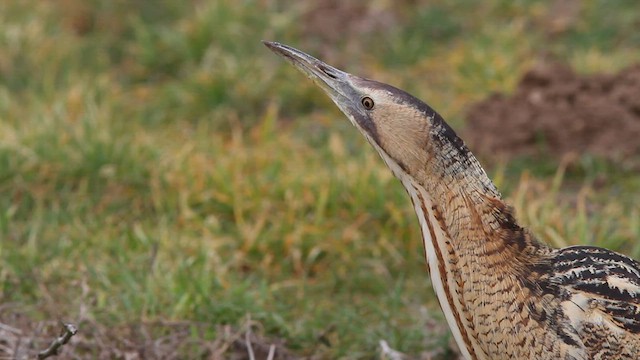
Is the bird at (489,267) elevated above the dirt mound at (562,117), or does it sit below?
below

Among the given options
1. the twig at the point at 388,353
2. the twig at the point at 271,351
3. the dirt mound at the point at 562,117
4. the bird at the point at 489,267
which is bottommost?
the twig at the point at 271,351

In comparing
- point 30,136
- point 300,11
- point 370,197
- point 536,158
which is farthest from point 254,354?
point 300,11

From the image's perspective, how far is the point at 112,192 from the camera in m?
6.58

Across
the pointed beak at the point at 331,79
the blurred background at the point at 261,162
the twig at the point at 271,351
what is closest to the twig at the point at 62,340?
the blurred background at the point at 261,162

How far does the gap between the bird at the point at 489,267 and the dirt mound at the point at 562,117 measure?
3289 millimetres

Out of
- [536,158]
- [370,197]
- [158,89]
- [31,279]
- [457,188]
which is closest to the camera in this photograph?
[457,188]

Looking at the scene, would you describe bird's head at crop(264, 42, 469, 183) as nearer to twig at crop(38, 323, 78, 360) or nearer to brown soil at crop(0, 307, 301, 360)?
twig at crop(38, 323, 78, 360)

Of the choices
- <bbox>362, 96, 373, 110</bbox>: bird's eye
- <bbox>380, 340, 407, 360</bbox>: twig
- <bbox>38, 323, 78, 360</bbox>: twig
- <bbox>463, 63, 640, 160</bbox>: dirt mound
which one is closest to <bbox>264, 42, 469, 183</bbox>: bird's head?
<bbox>362, 96, 373, 110</bbox>: bird's eye

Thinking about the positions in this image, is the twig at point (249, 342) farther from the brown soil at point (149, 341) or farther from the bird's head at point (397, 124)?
the bird's head at point (397, 124)

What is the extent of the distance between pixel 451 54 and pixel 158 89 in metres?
2.00

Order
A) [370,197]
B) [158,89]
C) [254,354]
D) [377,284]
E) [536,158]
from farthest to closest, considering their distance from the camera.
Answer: [158,89]
[536,158]
[370,197]
[377,284]
[254,354]

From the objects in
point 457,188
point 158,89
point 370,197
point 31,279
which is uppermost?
point 158,89

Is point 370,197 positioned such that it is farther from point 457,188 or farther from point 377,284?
point 457,188

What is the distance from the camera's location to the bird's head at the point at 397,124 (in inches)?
149
